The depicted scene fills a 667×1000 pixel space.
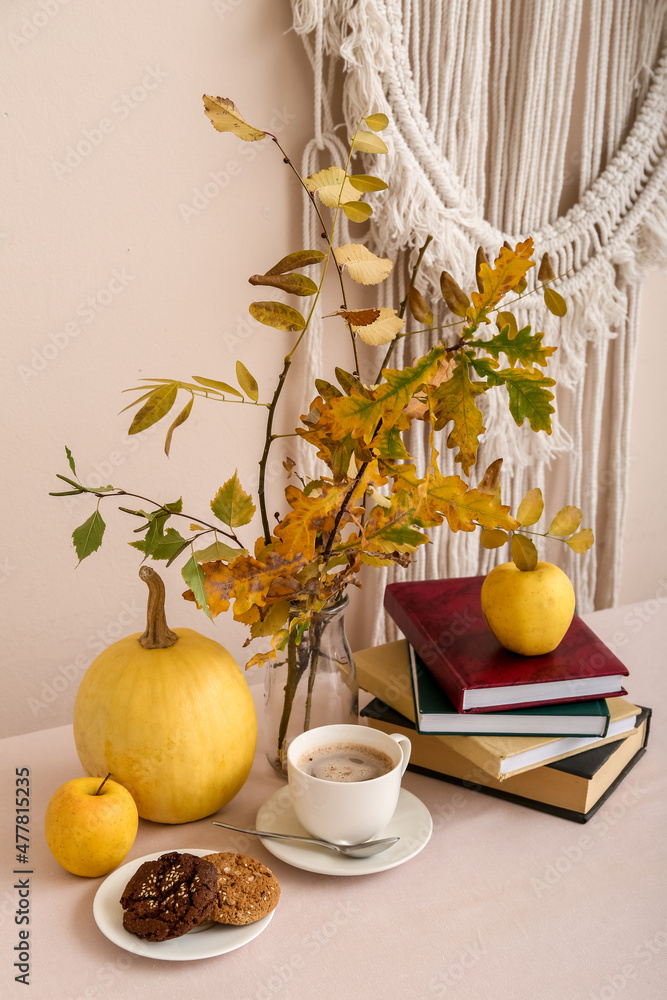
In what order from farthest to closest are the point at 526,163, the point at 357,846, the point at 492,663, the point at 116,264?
the point at 526,163
the point at 116,264
the point at 492,663
the point at 357,846

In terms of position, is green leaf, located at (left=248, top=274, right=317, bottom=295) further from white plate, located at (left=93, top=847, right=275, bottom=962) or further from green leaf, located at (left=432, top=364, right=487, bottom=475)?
white plate, located at (left=93, top=847, right=275, bottom=962)

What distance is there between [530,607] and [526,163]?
656 millimetres

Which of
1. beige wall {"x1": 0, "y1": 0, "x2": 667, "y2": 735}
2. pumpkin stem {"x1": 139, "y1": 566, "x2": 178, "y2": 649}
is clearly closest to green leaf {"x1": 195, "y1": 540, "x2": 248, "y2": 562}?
pumpkin stem {"x1": 139, "y1": 566, "x2": 178, "y2": 649}

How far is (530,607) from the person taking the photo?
2.37ft

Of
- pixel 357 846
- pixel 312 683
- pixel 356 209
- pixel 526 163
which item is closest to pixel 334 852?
pixel 357 846

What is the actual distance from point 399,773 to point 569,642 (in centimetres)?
24

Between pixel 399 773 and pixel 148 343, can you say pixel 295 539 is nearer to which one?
pixel 399 773

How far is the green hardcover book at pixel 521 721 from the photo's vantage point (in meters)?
0.69

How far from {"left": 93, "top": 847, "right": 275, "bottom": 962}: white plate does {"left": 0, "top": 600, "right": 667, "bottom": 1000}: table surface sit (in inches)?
0.6

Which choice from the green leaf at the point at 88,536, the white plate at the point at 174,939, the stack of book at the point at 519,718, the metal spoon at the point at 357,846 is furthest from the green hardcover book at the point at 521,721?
the green leaf at the point at 88,536

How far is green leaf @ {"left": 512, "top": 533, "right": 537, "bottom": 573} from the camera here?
27.4 inches

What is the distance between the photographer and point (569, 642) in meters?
0.77

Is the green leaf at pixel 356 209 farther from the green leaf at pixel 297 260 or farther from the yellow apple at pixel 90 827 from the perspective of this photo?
the yellow apple at pixel 90 827

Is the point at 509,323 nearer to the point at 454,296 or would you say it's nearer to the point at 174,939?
the point at 454,296
